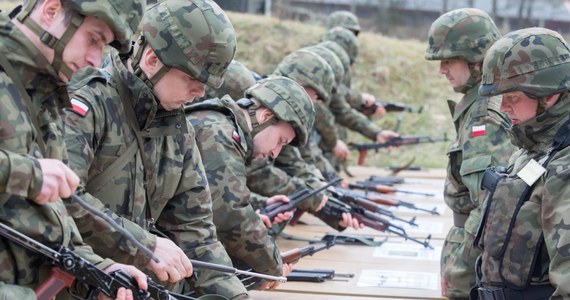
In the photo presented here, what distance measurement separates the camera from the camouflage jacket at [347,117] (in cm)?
1068

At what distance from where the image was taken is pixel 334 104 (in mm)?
10695

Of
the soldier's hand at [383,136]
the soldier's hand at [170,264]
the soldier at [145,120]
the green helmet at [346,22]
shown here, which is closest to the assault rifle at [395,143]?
the soldier's hand at [383,136]

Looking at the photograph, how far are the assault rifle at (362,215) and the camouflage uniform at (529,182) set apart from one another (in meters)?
2.66

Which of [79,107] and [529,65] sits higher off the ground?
[529,65]

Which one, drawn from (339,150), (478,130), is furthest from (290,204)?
(339,150)

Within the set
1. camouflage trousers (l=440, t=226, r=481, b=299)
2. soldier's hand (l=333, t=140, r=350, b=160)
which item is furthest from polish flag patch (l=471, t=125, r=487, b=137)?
soldier's hand (l=333, t=140, r=350, b=160)

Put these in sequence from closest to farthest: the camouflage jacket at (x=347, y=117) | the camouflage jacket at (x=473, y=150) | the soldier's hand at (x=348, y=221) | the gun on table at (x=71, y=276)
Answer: the gun on table at (x=71, y=276) < the camouflage jacket at (x=473, y=150) < the soldier's hand at (x=348, y=221) < the camouflage jacket at (x=347, y=117)

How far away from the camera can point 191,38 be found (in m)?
3.77

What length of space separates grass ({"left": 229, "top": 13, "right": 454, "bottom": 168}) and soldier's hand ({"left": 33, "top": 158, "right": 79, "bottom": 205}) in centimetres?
1157

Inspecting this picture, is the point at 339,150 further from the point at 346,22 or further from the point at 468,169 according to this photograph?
the point at 468,169

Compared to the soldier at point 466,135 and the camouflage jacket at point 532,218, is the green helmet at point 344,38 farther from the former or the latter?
the camouflage jacket at point 532,218

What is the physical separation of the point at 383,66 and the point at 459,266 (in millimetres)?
11289

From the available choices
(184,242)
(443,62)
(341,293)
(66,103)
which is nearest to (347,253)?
(341,293)

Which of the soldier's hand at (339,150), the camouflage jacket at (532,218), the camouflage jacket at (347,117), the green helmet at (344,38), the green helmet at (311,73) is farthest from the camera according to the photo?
the green helmet at (344,38)
